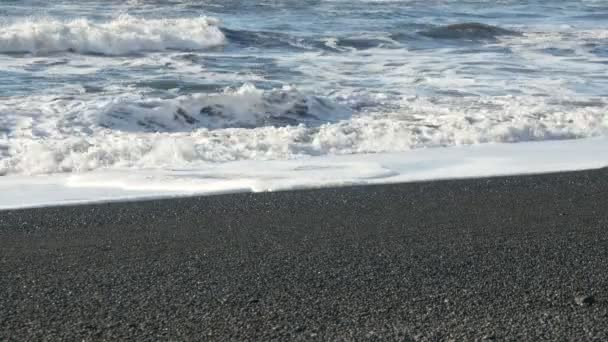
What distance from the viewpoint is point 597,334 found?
3.14 m

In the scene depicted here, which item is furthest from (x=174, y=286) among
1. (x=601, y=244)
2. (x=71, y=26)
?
(x=71, y=26)

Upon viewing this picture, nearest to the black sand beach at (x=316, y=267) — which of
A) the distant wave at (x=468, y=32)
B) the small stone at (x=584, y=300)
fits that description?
the small stone at (x=584, y=300)

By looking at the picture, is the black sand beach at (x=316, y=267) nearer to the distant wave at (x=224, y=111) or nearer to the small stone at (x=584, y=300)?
the small stone at (x=584, y=300)

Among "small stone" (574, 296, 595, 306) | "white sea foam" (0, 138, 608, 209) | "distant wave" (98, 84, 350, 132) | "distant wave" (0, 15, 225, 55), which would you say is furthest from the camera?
"distant wave" (0, 15, 225, 55)

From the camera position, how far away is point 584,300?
348 centimetres

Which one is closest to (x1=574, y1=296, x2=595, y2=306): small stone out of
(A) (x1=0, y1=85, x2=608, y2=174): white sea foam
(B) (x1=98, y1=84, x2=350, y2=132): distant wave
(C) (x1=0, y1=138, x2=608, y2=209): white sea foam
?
(C) (x1=0, y1=138, x2=608, y2=209): white sea foam

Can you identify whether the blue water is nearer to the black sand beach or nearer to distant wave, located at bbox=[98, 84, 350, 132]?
distant wave, located at bbox=[98, 84, 350, 132]

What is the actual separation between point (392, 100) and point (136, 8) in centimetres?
1392

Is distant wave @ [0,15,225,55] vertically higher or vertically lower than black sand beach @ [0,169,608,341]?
lower

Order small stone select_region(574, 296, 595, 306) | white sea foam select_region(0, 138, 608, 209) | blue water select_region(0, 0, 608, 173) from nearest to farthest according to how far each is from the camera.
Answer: small stone select_region(574, 296, 595, 306) < white sea foam select_region(0, 138, 608, 209) < blue water select_region(0, 0, 608, 173)

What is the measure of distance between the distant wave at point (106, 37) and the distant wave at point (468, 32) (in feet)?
13.3

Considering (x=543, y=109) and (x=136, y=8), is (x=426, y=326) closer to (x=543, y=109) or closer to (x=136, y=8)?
(x=543, y=109)

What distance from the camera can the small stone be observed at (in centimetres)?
346

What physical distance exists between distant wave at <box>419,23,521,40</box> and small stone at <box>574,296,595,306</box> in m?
14.5
